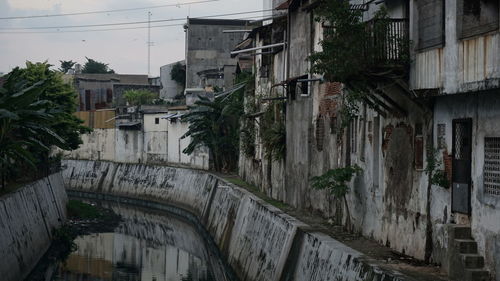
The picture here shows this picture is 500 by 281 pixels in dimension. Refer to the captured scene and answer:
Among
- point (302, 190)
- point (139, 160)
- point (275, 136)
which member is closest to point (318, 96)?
point (302, 190)

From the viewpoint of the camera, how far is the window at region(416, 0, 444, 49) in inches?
553

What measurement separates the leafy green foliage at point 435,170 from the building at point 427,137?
25mm

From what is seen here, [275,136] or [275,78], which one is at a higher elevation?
[275,78]

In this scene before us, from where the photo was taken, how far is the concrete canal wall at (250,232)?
1554 centimetres

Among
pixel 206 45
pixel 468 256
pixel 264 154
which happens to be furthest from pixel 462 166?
pixel 206 45

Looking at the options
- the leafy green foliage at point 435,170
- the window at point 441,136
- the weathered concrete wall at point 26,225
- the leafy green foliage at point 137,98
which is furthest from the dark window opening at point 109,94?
the window at point 441,136

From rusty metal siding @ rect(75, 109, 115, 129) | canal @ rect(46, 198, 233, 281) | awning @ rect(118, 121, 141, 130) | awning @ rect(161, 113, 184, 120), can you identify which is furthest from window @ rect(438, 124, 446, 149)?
rusty metal siding @ rect(75, 109, 115, 129)

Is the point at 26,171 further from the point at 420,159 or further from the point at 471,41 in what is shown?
the point at 471,41

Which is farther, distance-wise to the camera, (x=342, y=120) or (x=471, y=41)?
(x=342, y=120)

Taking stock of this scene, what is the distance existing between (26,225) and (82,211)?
16.4 m

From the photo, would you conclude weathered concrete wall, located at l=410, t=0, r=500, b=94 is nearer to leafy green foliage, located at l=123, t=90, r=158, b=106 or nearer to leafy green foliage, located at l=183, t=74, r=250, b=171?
leafy green foliage, located at l=183, t=74, r=250, b=171

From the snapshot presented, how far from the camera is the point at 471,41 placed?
41.7ft

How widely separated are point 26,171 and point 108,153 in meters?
25.4

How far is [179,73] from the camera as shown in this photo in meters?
71.8
